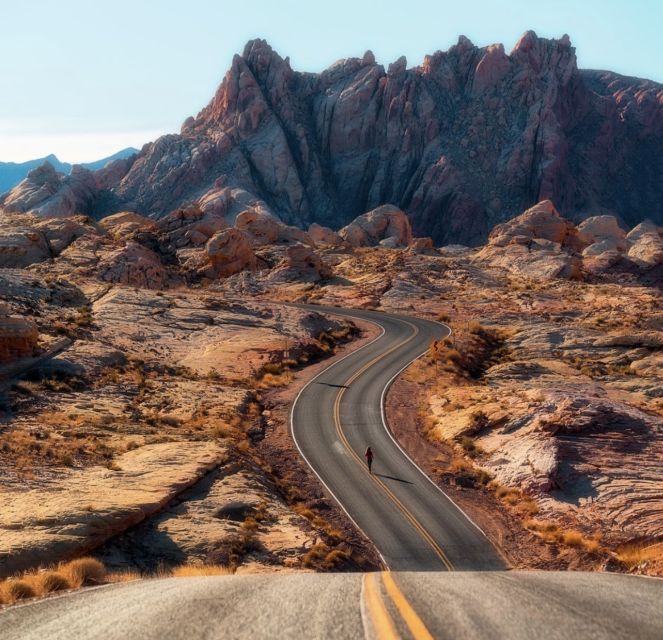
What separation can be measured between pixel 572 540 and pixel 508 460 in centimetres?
762

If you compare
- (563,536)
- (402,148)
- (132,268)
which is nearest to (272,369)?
(563,536)

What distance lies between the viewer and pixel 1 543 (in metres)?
15.1

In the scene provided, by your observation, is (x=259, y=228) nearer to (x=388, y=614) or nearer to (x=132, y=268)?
(x=132, y=268)

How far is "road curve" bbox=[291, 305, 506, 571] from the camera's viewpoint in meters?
24.3

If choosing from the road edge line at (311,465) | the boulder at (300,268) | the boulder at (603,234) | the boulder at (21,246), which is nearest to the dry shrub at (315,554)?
the road edge line at (311,465)

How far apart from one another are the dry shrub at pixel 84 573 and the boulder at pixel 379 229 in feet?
369

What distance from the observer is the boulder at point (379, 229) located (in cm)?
12600

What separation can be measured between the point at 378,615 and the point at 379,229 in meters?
125

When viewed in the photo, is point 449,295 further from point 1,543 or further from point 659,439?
point 1,543

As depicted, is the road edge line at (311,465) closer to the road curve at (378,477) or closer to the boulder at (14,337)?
the road curve at (378,477)

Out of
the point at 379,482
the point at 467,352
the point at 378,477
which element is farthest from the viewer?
the point at 467,352

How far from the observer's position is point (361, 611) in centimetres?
597

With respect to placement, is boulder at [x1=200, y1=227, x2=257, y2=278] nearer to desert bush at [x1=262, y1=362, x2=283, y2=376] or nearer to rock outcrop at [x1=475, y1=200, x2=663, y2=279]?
rock outcrop at [x1=475, y1=200, x2=663, y2=279]

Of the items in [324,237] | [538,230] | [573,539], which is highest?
[538,230]
